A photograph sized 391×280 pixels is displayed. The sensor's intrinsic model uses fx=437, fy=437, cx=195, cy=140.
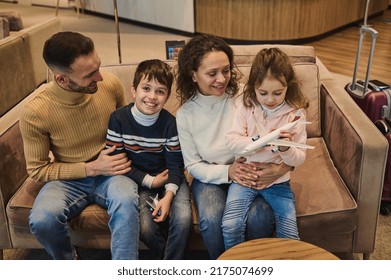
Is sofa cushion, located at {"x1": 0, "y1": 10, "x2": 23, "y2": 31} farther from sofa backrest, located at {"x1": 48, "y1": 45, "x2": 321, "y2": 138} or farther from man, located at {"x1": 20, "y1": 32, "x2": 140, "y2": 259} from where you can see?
man, located at {"x1": 20, "y1": 32, "x2": 140, "y2": 259}

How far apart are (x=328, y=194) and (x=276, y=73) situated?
0.52 meters

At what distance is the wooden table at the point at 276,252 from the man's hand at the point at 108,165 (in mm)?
560

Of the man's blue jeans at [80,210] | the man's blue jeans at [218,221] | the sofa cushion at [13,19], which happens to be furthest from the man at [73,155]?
the sofa cushion at [13,19]

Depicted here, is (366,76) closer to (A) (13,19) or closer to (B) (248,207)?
(B) (248,207)

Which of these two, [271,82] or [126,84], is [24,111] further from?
[271,82]

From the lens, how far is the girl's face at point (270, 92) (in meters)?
1.45

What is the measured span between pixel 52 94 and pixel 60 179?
0.32m

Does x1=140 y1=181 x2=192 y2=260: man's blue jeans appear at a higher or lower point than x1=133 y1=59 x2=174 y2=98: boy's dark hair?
lower

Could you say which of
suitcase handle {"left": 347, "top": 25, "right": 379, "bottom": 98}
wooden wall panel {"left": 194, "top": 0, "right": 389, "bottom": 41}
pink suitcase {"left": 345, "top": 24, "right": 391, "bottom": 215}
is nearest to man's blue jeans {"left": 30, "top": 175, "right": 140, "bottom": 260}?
pink suitcase {"left": 345, "top": 24, "right": 391, "bottom": 215}

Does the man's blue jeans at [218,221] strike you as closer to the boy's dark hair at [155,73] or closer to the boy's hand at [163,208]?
the boy's hand at [163,208]

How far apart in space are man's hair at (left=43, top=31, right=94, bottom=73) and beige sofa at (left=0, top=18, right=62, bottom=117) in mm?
1908

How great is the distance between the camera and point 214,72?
1.53 meters

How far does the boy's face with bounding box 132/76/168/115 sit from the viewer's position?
1.53m

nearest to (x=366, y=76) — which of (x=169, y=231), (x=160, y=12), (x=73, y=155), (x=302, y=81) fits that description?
(x=302, y=81)
